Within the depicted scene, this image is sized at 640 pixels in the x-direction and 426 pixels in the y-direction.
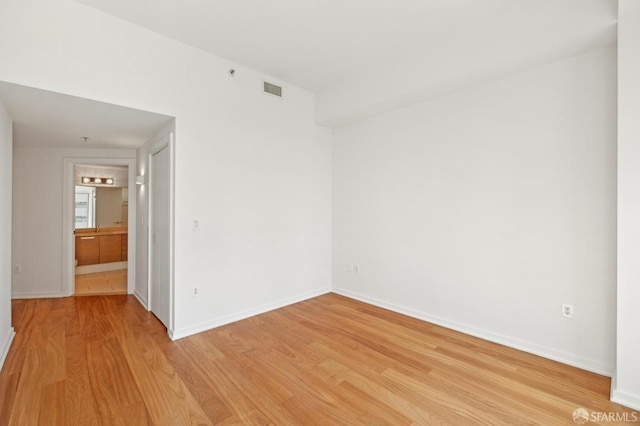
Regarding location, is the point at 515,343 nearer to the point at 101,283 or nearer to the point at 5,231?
the point at 5,231

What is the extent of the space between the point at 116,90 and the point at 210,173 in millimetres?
1113

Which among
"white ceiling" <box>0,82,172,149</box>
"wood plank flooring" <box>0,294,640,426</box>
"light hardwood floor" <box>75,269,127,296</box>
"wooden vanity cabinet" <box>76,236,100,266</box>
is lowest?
"wood plank flooring" <box>0,294,640,426</box>

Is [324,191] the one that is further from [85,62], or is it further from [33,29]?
[33,29]

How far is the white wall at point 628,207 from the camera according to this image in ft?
6.48

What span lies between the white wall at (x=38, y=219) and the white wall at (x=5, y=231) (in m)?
1.82

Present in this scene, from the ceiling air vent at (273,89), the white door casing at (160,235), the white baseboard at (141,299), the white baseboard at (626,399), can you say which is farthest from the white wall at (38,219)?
the white baseboard at (626,399)

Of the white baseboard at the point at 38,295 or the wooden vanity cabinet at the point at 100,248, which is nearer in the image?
the white baseboard at the point at 38,295

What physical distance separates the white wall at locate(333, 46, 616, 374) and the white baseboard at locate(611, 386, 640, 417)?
0.39 metres

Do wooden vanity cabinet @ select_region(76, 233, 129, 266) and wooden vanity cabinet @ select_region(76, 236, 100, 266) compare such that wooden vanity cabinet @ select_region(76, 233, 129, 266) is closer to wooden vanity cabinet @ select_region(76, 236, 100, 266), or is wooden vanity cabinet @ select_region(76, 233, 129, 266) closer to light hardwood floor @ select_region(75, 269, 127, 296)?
wooden vanity cabinet @ select_region(76, 236, 100, 266)

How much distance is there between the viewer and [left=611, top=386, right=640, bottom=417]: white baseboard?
6.45 feet

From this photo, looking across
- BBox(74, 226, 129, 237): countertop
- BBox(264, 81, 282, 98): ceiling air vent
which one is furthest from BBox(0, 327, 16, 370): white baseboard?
BBox(264, 81, 282, 98): ceiling air vent

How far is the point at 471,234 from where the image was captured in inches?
122

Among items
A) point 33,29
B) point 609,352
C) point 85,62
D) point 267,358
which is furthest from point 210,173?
point 609,352

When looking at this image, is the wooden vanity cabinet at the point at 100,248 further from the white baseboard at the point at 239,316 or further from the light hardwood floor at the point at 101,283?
the white baseboard at the point at 239,316
